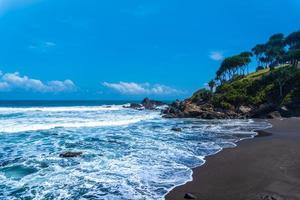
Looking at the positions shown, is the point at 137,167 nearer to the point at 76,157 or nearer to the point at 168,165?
the point at 168,165

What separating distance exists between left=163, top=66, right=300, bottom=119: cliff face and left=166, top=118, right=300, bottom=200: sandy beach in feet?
116

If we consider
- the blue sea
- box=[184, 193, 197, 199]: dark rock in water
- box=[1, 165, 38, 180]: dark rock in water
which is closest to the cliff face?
the blue sea

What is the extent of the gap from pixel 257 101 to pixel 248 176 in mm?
51520

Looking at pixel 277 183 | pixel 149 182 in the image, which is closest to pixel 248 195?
pixel 277 183

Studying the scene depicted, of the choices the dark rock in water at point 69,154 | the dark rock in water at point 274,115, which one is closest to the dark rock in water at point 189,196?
the dark rock in water at point 69,154

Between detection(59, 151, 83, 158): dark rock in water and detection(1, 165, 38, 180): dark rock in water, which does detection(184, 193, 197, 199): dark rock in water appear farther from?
detection(59, 151, 83, 158): dark rock in water

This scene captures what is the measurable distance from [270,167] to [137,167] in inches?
273

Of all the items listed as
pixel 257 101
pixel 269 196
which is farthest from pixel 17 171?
pixel 257 101

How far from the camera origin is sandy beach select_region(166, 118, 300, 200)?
1278cm

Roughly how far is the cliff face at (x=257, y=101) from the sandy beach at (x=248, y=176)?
116 ft

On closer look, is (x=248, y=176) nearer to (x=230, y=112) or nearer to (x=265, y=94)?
(x=230, y=112)

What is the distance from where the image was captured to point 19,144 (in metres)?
26.8

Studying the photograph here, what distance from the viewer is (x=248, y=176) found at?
51.0 feet

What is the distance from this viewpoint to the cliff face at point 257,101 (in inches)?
2271
